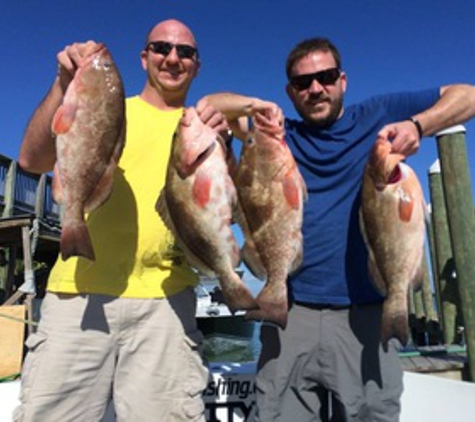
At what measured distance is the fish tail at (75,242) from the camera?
282 centimetres

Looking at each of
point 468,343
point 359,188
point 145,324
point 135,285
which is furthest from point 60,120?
point 468,343

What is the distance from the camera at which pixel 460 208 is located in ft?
20.8

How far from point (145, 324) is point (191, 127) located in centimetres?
126

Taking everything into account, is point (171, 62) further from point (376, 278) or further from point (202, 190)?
point (376, 278)

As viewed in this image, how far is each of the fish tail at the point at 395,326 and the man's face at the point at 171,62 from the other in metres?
2.00

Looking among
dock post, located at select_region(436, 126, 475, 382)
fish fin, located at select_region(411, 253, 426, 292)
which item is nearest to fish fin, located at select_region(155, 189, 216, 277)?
fish fin, located at select_region(411, 253, 426, 292)

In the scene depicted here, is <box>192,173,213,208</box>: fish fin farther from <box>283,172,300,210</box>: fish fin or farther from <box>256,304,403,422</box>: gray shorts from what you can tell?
<box>256,304,403,422</box>: gray shorts

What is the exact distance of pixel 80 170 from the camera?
2.97 meters

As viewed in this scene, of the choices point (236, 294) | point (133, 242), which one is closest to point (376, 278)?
point (236, 294)

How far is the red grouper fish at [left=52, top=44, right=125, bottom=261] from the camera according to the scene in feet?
9.70

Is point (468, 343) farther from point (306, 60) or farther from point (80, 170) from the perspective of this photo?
point (80, 170)

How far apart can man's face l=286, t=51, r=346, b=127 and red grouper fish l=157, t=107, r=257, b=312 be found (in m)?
0.78

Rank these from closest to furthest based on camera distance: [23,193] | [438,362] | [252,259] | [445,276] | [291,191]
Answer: [291,191]
[252,259]
[438,362]
[445,276]
[23,193]

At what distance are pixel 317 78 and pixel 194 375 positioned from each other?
2.13m
